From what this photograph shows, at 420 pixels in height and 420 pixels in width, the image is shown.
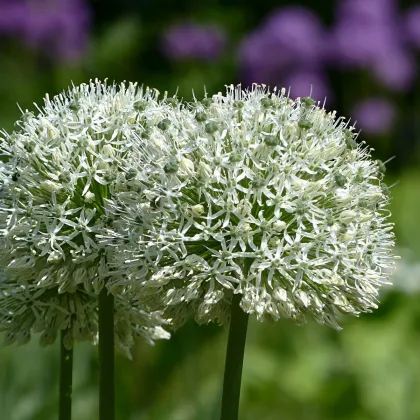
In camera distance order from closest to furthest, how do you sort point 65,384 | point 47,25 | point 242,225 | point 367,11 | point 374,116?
1. point 242,225
2. point 65,384
3. point 374,116
4. point 367,11
5. point 47,25

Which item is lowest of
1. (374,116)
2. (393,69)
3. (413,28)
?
(374,116)

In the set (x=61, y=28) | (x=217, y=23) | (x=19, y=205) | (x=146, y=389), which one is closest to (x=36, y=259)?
(x=19, y=205)

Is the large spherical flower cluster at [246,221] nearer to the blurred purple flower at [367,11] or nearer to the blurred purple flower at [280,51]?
the blurred purple flower at [280,51]

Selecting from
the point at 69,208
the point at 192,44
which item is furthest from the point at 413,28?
the point at 69,208

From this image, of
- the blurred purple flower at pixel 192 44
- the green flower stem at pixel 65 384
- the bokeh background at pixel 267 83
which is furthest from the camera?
the blurred purple flower at pixel 192 44

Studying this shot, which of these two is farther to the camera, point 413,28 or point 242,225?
point 413,28

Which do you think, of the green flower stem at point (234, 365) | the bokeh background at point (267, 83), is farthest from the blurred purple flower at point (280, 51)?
the green flower stem at point (234, 365)

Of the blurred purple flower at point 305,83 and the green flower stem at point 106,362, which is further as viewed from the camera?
the blurred purple flower at point 305,83

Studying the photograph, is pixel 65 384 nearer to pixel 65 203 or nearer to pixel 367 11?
pixel 65 203

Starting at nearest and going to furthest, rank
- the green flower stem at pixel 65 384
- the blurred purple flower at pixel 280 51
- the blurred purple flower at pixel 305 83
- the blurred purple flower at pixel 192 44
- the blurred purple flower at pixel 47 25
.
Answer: the green flower stem at pixel 65 384 → the blurred purple flower at pixel 305 83 → the blurred purple flower at pixel 280 51 → the blurred purple flower at pixel 47 25 → the blurred purple flower at pixel 192 44
